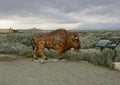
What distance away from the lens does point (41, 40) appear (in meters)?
16.0

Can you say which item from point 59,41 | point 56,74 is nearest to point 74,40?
point 59,41

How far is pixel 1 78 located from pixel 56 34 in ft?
17.2

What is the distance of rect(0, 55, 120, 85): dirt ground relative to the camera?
10.7 m

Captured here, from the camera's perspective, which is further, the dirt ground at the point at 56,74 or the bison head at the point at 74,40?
the bison head at the point at 74,40

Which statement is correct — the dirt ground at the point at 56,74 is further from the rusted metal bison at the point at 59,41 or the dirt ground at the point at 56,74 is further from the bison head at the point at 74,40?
the bison head at the point at 74,40

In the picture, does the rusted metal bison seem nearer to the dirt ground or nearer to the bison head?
the bison head

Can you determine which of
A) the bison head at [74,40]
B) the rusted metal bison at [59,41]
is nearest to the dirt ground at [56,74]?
the rusted metal bison at [59,41]

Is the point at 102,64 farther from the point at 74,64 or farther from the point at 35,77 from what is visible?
the point at 35,77

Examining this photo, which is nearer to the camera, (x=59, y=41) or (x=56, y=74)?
(x=56, y=74)

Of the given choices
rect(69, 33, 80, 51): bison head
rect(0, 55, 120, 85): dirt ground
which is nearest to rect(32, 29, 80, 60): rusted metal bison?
rect(69, 33, 80, 51): bison head

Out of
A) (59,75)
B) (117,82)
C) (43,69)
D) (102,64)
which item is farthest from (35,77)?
(102,64)

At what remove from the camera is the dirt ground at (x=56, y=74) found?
10711 millimetres

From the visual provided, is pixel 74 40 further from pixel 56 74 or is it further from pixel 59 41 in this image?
pixel 56 74

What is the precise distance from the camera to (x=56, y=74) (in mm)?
12117
